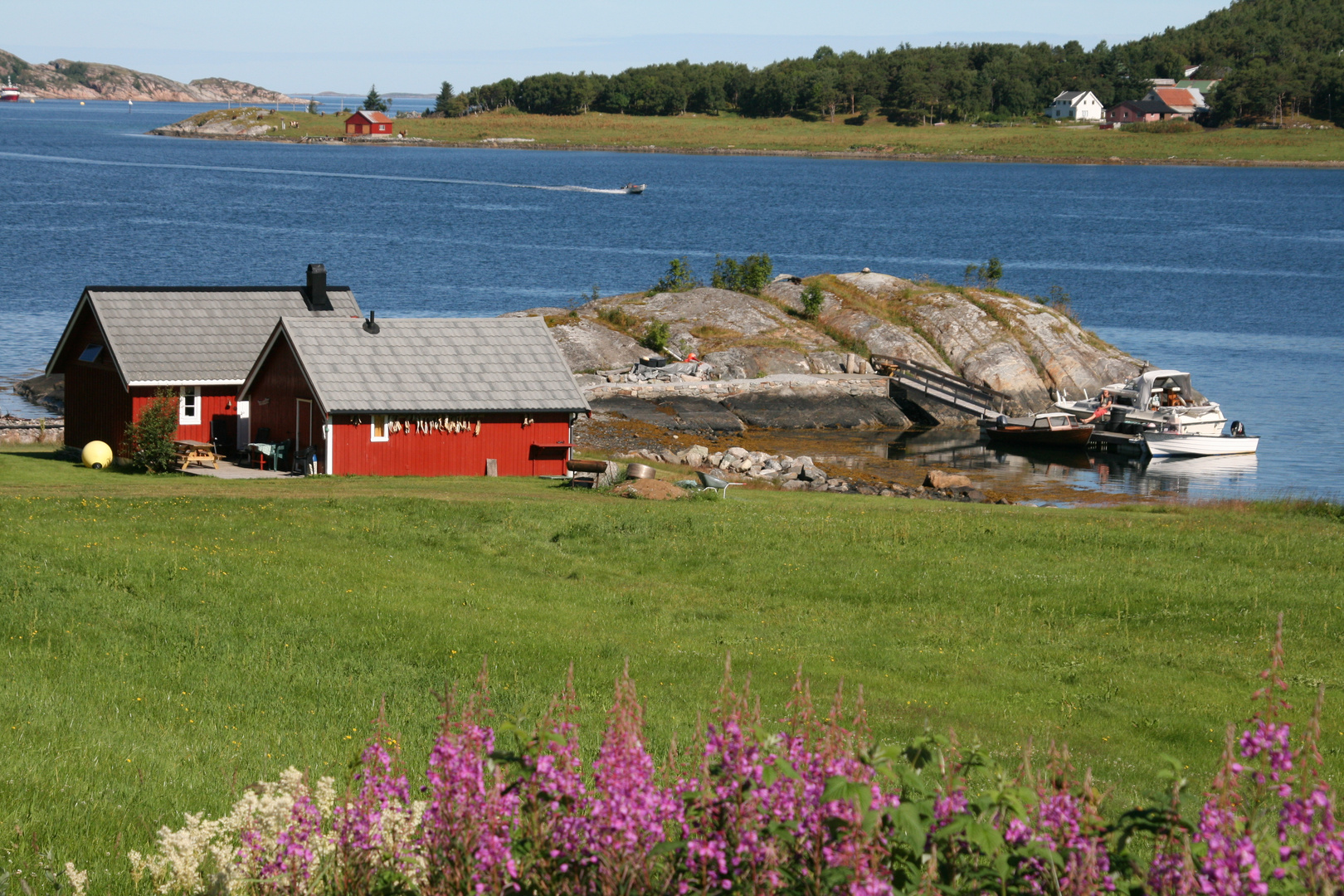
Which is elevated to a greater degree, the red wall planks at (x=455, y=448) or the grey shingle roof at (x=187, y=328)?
the grey shingle roof at (x=187, y=328)

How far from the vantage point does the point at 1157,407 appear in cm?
5578

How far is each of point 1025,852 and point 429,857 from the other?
3008mm

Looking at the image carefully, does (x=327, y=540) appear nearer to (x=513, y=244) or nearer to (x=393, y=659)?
(x=393, y=659)

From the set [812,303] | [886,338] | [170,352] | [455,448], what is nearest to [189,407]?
[170,352]

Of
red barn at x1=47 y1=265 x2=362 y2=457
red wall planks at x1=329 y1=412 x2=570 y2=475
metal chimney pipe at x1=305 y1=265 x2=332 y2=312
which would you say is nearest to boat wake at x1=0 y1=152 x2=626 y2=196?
metal chimney pipe at x1=305 y1=265 x2=332 y2=312

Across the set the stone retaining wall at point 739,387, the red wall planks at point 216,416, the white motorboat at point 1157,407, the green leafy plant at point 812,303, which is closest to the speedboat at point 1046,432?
the white motorboat at point 1157,407

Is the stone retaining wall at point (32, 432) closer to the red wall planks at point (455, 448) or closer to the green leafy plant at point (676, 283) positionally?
the red wall planks at point (455, 448)

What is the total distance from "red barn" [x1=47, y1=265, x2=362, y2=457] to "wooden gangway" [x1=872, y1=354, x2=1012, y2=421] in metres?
26.9

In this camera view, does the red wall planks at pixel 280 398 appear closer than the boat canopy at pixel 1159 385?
Yes

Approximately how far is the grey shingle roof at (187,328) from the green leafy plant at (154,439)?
5.85ft

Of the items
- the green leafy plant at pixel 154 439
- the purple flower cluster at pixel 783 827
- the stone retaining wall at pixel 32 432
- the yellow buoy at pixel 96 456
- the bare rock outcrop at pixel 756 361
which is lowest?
the stone retaining wall at pixel 32 432

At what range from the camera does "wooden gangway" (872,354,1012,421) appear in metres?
58.3

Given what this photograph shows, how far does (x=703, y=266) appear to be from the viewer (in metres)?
99.9

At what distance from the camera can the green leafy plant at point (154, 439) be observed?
36.3m
